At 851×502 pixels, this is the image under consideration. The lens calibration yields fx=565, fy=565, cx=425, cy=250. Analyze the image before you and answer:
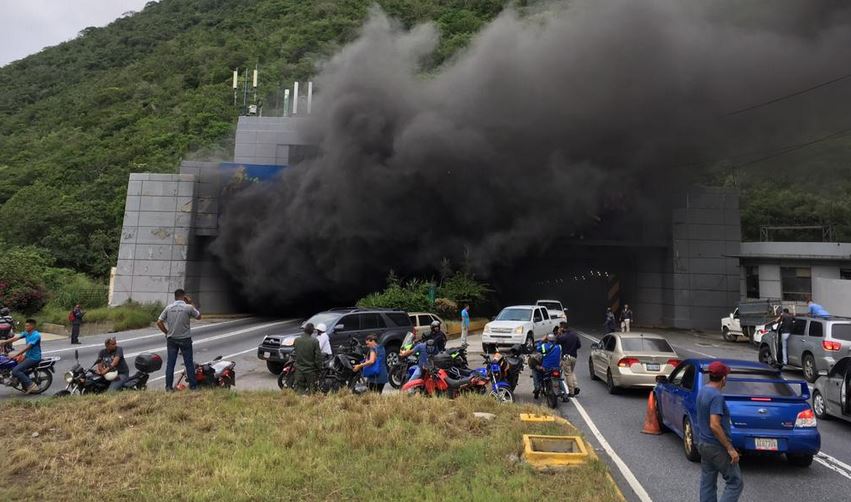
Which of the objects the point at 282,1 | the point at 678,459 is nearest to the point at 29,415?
the point at 678,459

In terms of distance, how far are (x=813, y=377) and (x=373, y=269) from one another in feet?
64.1

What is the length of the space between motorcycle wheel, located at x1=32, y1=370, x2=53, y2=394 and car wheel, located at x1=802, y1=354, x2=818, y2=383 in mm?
14413

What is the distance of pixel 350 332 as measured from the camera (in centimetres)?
1274

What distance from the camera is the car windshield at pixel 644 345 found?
1024 cm

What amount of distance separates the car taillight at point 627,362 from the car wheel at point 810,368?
174 inches

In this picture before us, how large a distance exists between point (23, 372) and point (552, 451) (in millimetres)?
8679

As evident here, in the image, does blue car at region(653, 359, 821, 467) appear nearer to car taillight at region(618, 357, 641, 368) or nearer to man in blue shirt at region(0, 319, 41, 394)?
car taillight at region(618, 357, 641, 368)

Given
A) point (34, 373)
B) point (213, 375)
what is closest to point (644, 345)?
point (213, 375)

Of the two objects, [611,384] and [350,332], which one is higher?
[350,332]

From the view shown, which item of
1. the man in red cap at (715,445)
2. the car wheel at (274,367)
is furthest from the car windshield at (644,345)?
the car wheel at (274,367)

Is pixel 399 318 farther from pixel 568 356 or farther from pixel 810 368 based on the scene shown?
pixel 810 368

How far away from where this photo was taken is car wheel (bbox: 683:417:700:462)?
616 cm

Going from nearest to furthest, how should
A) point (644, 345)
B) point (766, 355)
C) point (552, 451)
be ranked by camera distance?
point (552, 451)
point (644, 345)
point (766, 355)

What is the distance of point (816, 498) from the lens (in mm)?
5137
